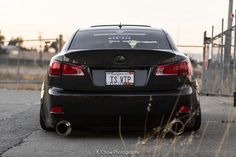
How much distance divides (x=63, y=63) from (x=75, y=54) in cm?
18

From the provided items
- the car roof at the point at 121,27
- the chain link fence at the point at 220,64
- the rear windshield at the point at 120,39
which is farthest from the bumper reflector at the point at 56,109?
the chain link fence at the point at 220,64

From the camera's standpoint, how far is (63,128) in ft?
23.4

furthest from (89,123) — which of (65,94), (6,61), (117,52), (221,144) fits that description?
(6,61)

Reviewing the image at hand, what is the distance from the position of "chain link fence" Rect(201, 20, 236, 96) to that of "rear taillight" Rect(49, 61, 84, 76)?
39.1ft

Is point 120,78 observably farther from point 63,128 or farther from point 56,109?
point 63,128

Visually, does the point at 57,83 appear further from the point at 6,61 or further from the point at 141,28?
the point at 6,61

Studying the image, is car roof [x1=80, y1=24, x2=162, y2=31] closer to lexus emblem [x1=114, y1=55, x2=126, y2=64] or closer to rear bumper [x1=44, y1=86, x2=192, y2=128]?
lexus emblem [x1=114, y1=55, x2=126, y2=64]

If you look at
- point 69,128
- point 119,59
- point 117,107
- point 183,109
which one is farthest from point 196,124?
point 69,128

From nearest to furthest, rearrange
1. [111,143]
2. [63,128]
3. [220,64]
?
1. [111,143]
2. [63,128]
3. [220,64]

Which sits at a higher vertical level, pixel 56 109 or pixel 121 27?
pixel 121 27

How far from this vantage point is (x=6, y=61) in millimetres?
39500

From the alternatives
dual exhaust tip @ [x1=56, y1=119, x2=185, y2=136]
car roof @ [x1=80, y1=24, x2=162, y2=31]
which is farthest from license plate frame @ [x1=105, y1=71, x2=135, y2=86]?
car roof @ [x1=80, y1=24, x2=162, y2=31]

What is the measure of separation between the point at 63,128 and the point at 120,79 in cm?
99

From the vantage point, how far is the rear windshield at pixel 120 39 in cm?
716
